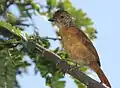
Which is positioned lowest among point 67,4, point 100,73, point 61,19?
point 100,73

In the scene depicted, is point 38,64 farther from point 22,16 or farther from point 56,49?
point 22,16

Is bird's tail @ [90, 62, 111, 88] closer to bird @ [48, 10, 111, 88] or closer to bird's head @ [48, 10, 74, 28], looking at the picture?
Result: bird @ [48, 10, 111, 88]


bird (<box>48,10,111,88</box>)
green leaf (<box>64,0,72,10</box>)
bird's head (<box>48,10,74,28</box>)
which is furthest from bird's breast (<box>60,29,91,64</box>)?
green leaf (<box>64,0,72,10</box>)

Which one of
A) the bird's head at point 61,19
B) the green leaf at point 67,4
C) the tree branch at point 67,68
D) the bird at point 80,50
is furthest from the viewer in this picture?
the green leaf at point 67,4

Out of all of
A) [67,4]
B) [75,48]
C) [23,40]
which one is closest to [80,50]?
[75,48]

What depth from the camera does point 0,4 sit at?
1.29 meters

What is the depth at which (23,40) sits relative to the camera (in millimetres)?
1046

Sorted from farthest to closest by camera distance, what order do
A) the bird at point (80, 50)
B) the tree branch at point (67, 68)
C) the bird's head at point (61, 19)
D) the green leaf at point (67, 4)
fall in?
1. the green leaf at point (67, 4)
2. the bird's head at point (61, 19)
3. the bird at point (80, 50)
4. the tree branch at point (67, 68)

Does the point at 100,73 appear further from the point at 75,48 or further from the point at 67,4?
the point at 67,4

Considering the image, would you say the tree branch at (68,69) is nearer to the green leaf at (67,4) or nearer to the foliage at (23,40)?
the foliage at (23,40)

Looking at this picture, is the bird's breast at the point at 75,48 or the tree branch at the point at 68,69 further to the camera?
the bird's breast at the point at 75,48

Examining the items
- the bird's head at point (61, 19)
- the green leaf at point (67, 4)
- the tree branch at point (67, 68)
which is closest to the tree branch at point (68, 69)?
the tree branch at point (67, 68)

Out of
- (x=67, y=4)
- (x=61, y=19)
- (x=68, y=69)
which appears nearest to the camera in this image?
(x=68, y=69)

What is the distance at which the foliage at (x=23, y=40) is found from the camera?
3.31 feet
